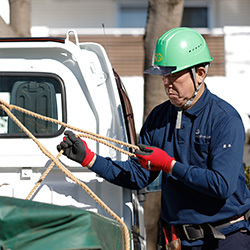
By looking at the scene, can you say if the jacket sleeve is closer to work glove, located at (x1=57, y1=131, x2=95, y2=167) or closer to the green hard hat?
work glove, located at (x1=57, y1=131, x2=95, y2=167)

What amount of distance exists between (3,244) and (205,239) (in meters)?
1.45

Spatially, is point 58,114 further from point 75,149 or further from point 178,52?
point 178,52

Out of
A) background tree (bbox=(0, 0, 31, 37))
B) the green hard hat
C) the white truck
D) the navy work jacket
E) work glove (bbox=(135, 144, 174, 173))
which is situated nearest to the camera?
the navy work jacket

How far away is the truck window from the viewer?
11.4 feet

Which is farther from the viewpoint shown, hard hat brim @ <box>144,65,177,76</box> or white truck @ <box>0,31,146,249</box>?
white truck @ <box>0,31,146,249</box>

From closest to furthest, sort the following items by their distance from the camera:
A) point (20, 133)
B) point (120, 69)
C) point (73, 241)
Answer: point (73, 241) → point (20, 133) → point (120, 69)

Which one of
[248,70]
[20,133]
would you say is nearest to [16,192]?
[20,133]

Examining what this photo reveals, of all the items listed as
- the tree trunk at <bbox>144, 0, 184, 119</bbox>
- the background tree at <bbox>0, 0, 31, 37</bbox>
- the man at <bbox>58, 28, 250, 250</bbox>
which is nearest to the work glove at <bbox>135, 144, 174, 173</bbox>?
the man at <bbox>58, 28, 250, 250</bbox>

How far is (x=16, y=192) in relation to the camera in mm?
3291

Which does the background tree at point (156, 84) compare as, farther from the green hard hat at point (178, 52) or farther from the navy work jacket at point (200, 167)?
the green hard hat at point (178, 52)

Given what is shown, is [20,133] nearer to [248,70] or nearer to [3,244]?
[3,244]

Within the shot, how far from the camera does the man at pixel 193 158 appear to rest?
2.93 m

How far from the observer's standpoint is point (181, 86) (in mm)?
3141

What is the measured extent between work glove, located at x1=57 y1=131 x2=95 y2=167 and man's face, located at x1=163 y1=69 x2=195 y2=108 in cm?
64
